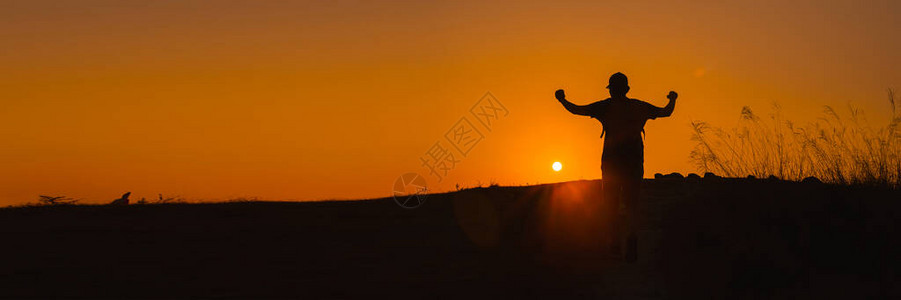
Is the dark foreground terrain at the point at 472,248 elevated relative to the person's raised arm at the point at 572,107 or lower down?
lower down

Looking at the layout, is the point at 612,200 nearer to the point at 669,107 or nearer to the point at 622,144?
the point at 622,144

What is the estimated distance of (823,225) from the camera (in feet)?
35.2

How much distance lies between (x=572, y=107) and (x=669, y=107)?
1.02m

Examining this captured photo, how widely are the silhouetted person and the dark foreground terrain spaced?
1.74ft

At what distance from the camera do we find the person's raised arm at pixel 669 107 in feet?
33.3

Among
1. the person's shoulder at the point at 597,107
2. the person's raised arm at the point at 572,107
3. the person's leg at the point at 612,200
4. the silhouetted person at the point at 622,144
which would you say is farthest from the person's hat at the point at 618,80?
the person's leg at the point at 612,200

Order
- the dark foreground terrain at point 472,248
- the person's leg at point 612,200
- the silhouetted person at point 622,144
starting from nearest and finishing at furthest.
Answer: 1. the dark foreground terrain at point 472,248
2. the silhouetted person at point 622,144
3. the person's leg at point 612,200

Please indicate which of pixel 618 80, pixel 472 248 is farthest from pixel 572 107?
pixel 472 248

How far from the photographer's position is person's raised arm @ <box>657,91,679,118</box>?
1014 centimetres

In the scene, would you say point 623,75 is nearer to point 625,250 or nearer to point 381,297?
point 625,250

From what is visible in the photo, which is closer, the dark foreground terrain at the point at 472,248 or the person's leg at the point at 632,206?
the dark foreground terrain at the point at 472,248

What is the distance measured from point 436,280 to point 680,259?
2.60 metres

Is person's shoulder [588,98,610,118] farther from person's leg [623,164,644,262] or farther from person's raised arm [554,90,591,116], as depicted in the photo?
person's leg [623,164,644,262]

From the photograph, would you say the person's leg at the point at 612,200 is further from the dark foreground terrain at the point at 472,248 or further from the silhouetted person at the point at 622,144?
the dark foreground terrain at the point at 472,248
